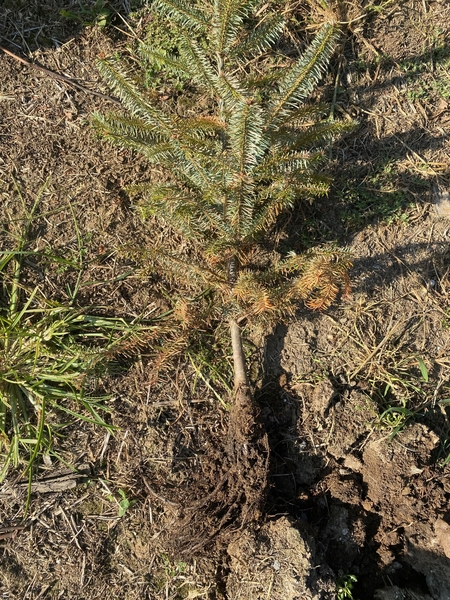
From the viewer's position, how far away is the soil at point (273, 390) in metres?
2.85

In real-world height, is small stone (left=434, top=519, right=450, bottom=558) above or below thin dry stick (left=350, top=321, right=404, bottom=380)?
below

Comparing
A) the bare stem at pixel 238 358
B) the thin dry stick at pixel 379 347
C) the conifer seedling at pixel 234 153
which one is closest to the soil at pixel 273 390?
the thin dry stick at pixel 379 347

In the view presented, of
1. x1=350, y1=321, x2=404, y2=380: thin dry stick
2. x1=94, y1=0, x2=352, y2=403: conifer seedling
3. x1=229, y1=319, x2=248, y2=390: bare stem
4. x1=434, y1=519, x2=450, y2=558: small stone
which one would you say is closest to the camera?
x1=94, y1=0, x2=352, y2=403: conifer seedling

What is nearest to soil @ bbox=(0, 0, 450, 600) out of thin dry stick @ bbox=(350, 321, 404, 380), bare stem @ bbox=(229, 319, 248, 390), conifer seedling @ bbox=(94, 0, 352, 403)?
thin dry stick @ bbox=(350, 321, 404, 380)

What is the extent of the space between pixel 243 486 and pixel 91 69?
8.92 ft

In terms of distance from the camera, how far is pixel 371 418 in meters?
3.00

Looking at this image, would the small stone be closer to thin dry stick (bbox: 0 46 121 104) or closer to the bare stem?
the bare stem

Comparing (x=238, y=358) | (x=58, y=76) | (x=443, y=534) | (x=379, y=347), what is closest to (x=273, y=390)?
(x=238, y=358)

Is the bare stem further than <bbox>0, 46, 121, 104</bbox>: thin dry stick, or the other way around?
<bbox>0, 46, 121, 104</bbox>: thin dry stick

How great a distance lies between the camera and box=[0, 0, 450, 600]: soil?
285 centimetres

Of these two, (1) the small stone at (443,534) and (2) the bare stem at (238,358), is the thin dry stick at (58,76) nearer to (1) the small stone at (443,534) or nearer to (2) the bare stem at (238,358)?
(2) the bare stem at (238,358)

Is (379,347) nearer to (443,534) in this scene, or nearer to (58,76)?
(443,534)

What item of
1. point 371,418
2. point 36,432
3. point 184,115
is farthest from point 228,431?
point 184,115

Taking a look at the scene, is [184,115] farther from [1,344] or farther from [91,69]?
[1,344]
